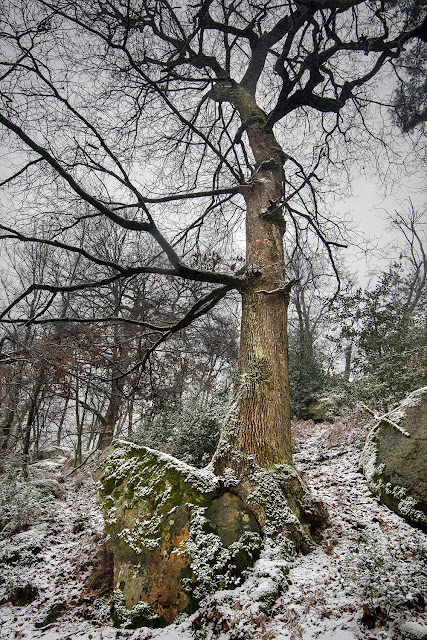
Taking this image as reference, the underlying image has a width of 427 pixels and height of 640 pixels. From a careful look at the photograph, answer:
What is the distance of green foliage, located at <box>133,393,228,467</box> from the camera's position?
637 cm

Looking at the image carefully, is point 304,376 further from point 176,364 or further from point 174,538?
point 174,538

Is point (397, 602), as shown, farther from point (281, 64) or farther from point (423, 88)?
point (423, 88)

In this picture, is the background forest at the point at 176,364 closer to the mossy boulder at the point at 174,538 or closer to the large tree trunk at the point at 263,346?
the large tree trunk at the point at 263,346

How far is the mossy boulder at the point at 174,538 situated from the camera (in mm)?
2404

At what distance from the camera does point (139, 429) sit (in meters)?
8.67

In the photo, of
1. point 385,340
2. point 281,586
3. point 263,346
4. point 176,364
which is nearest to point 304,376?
point 385,340

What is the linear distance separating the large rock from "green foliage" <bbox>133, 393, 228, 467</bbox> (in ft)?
10.6

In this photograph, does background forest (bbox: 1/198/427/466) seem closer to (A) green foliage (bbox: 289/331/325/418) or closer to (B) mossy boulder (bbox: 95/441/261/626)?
(A) green foliage (bbox: 289/331/325/418)

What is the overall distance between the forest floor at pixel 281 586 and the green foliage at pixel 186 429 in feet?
7.09

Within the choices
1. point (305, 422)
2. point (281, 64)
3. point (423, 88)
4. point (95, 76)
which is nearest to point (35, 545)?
point (95, 76)

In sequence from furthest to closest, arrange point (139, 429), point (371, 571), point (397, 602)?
point (139, 429)
point (371, 571)
point (397, 602)

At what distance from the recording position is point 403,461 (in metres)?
3.38

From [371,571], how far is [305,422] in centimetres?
888

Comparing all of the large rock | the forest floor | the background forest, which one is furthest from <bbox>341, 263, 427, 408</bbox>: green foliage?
the forest floor
